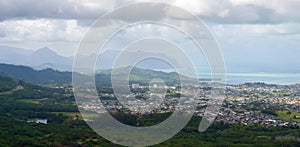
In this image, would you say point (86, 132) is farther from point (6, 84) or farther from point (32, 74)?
point (32, 74)

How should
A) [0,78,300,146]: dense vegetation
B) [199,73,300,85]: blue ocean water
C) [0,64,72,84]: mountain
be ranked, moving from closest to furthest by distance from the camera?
[0,78,300,146]: dense vegetation
[0,64,72,84]: mountain
[199,73,300,85]: blue ocean water

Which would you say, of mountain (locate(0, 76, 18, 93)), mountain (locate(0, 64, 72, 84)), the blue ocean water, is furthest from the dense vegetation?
the blue ocean water

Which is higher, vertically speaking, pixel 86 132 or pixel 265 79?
pixel 265 79

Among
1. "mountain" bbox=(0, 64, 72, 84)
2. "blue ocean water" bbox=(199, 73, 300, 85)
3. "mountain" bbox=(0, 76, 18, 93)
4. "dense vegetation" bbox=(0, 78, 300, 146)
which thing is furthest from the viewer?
"blue ocean water" bbox=(199, 73, 300, 85)

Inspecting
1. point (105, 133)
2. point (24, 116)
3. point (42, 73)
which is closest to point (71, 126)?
point (105, 133)

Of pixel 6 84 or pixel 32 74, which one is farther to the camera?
pixel 32 74

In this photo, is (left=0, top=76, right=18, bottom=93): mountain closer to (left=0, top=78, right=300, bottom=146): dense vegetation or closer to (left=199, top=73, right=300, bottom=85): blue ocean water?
(left=0, top=78, right=300, bottom=146): dense vegetation

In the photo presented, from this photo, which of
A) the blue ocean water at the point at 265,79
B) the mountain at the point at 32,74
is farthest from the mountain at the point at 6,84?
the blue ocean water at the point at 265,79

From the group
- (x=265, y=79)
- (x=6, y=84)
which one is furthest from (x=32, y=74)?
(x=265, y=79)

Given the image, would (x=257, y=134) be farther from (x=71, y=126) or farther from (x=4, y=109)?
(x=4, y=109)

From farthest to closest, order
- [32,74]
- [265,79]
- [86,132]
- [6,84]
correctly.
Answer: [265,79], [32,74], [6,84], [86,132]

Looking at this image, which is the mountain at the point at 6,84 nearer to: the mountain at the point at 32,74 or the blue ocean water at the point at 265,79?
the mountain at the point at 32,74
